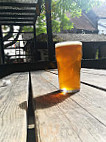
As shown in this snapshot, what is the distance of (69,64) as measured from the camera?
0.81 metres

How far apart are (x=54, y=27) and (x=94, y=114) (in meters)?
13.1

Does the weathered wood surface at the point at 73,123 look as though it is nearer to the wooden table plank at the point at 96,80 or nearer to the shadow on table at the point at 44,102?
the shadow on table at the point at 44,102

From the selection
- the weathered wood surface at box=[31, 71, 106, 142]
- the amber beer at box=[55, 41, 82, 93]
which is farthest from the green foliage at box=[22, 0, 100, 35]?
the weathered wood surface at box=[31, 71, 106, 142]

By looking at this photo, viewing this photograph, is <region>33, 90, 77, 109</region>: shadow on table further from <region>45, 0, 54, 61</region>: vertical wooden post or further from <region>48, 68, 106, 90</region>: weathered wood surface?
<region>45, 0, 54, 61</region>: vertical wooden post

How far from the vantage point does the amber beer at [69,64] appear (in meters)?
0.79

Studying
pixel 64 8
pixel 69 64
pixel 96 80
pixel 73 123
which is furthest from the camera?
pixel 64 8

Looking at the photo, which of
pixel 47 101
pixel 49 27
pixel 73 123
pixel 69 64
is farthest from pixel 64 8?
pixel 73 123

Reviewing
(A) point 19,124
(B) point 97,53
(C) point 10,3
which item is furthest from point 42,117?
→ (B) point 97,53

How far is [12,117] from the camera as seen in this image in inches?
18.6

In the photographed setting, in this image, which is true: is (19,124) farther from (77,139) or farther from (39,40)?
(39,40)

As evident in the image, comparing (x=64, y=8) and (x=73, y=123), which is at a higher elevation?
(x=64, y=8)

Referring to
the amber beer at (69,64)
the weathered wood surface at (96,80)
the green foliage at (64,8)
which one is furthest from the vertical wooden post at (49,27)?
the green foliage at (64,8)

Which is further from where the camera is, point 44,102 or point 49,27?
point 49,27

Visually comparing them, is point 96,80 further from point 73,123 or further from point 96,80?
point 73,123
